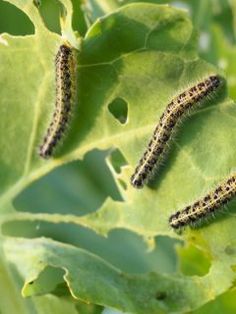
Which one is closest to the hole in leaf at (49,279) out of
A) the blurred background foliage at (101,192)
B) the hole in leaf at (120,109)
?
the hole in leaf at (120,109)

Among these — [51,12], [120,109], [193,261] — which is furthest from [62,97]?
[193,261]

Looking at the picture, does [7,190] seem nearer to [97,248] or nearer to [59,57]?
[59,57]

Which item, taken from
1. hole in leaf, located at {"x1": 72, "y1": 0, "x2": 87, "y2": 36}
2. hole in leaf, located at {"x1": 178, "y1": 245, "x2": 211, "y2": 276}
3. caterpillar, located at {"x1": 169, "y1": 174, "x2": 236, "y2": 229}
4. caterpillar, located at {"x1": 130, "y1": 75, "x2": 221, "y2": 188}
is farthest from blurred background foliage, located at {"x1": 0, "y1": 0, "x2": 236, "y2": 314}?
caterpillar, located at {"x1": 169, "y1": 174, "x2": 236, "y2": 229}

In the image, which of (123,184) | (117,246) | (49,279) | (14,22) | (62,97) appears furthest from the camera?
(117,246)

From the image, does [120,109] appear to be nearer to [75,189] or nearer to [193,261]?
[193,261]

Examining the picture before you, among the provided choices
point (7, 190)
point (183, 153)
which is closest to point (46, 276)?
point (7, 190)

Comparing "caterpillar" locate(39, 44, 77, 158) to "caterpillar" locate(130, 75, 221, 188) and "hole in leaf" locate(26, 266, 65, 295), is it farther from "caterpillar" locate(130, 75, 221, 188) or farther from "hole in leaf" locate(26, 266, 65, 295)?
"hole in leaf" locate(26, 266, 65, 295)
